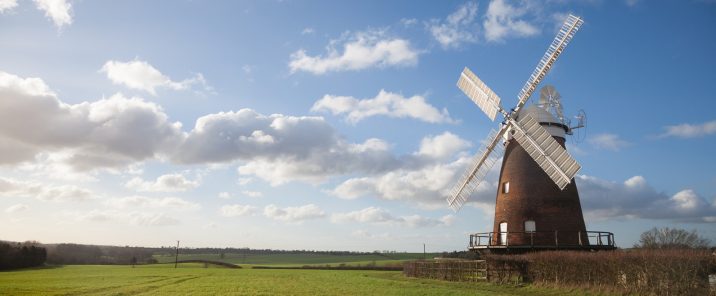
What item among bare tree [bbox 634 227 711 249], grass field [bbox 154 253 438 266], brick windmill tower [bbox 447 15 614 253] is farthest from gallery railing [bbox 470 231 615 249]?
grass field [bbox 154 253 438 266]

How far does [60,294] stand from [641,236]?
64.6m

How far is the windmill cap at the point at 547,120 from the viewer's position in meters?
29.1

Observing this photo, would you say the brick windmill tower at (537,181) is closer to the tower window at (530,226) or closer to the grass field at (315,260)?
the tower window at (530,226)

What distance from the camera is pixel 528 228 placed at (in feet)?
91.1

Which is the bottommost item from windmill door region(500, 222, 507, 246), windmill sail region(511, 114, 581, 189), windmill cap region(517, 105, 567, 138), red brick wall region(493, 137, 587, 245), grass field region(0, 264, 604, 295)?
grass field region(0, 264, 604, 295)

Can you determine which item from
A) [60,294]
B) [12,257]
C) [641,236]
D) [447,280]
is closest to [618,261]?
[447,280]

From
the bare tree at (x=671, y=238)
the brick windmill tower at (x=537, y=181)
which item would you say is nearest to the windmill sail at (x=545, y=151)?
the brick windmill tower at (x=537, y=181)

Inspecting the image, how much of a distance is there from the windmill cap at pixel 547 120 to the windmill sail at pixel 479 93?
1711mm

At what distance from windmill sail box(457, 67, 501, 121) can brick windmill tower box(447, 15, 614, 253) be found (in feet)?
0.33

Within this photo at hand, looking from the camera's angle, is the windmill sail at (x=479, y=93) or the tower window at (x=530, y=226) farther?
the windmill sail at (x=479, y=93)

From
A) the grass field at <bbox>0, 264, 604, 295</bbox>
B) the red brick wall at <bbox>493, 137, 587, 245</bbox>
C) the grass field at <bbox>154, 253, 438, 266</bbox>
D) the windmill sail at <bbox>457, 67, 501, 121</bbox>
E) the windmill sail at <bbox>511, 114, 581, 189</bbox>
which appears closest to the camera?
the grass field at <bbox>0, 264, 604, 295</bbox>

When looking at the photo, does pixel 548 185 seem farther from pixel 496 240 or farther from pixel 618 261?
pixel 618 261

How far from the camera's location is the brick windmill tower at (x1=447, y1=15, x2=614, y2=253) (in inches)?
1059

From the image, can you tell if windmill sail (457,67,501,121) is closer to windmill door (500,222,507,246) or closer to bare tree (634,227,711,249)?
windmill door (500,222,507,246)
